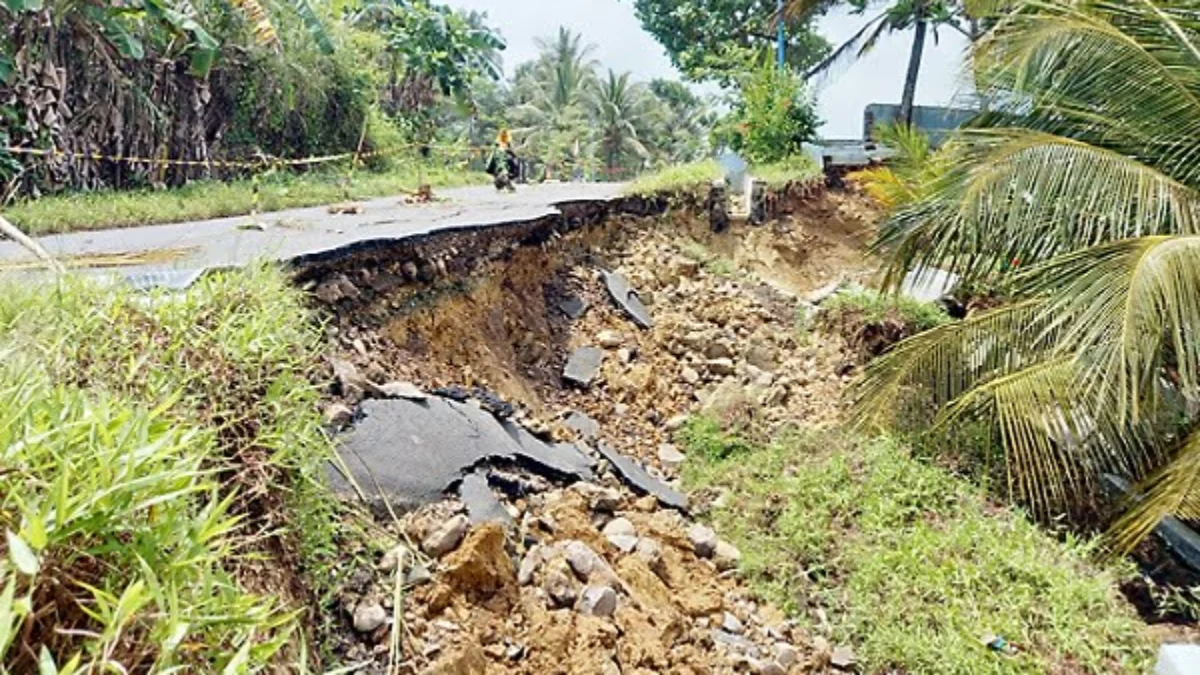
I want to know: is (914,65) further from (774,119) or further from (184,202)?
(184,202)

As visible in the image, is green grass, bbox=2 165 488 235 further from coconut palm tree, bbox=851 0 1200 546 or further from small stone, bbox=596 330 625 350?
coconut palm tree, bbox=851 0 1200 546

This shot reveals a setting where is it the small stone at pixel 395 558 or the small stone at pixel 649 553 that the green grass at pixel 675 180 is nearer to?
the small stone at pixel 649 553

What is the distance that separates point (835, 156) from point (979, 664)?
31.6ft

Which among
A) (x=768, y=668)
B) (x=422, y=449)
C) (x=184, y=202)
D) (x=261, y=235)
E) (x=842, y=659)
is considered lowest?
(x=842, y=659)

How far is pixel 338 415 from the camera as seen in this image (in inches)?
107

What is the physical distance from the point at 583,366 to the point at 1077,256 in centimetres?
303

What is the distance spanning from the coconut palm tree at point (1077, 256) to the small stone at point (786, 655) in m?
1.67

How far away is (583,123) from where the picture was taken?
2650 cm

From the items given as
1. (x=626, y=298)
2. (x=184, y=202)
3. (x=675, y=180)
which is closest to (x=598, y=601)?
(x=626, y=298)

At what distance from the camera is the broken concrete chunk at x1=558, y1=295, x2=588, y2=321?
6.25 meters

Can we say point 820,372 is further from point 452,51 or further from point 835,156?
point 452,51

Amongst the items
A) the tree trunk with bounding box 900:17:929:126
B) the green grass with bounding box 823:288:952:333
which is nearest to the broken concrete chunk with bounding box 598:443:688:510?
the green grass with bounding box 823:288:952:333

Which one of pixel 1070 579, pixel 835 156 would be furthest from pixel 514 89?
pixel 1070 579

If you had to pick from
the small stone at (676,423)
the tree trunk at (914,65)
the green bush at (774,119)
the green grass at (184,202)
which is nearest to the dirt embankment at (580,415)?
the small stone at (676,423)
